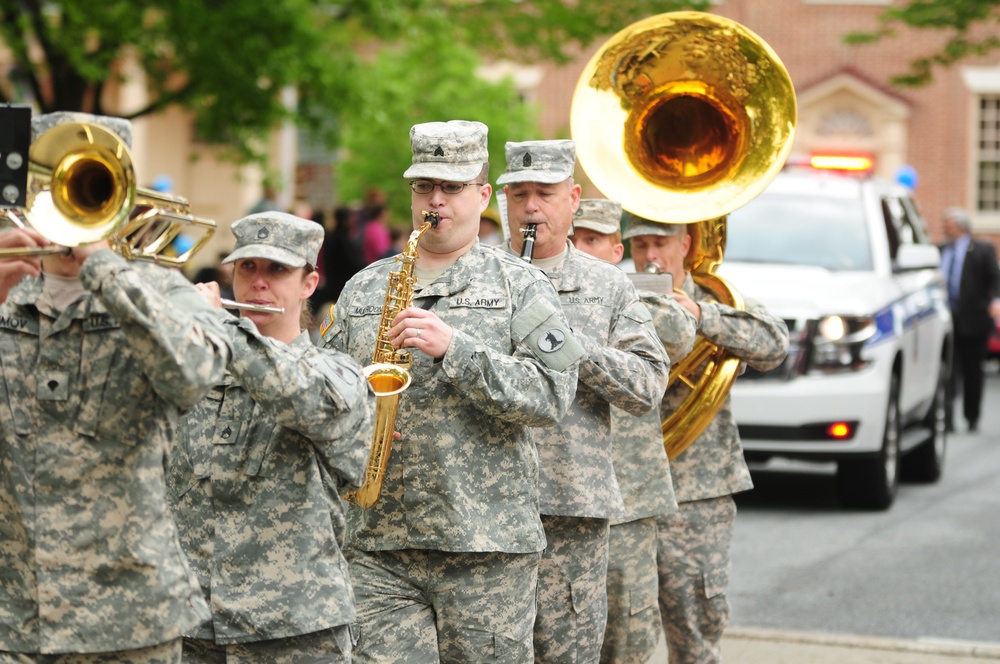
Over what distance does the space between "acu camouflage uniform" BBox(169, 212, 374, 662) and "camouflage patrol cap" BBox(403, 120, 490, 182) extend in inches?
26.1

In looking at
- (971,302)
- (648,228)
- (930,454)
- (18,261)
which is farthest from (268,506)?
(971,302)

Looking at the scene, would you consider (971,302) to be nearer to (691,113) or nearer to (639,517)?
(691,113)

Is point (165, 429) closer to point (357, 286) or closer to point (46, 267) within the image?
point (46, 267)

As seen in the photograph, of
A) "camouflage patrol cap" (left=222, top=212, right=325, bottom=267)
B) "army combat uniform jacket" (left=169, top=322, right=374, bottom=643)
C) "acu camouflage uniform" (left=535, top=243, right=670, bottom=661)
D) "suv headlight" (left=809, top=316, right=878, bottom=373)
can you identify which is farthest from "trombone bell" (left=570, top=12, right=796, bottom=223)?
"suv headlight" (left=809, top=316, right=878, bottom=373)

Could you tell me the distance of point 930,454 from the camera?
39.8ft

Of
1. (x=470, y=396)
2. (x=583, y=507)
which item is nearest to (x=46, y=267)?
(x=470, y=396)

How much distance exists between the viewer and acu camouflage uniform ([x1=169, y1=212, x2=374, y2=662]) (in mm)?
4012

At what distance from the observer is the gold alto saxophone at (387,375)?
438 centimetres

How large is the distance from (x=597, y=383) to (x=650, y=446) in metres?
0.76

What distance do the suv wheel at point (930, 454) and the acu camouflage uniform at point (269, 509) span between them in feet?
28.5

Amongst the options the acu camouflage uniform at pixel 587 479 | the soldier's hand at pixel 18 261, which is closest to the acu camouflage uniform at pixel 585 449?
the acu camouflage uniform at pixel 587 479

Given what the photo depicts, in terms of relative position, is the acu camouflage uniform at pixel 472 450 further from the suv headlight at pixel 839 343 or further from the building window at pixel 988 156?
the building window at pixel 988 156

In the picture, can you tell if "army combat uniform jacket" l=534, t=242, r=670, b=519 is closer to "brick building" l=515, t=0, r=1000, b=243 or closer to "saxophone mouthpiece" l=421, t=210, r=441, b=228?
"saxophone mouthpiece" l=421, t=210, r=441, b=228

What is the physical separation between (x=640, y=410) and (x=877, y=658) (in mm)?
2324
